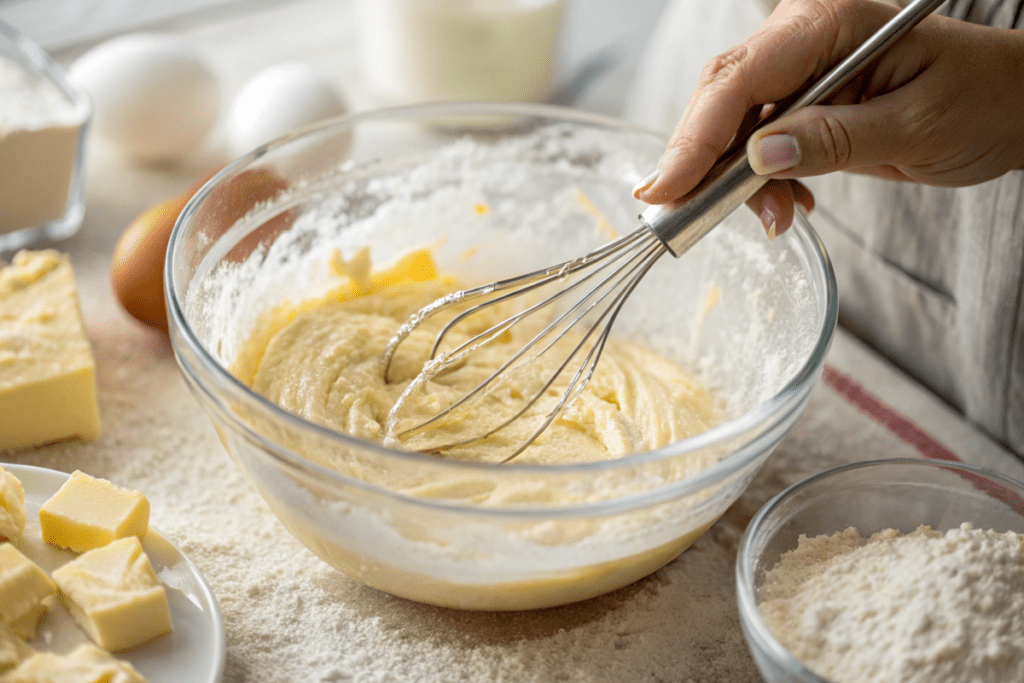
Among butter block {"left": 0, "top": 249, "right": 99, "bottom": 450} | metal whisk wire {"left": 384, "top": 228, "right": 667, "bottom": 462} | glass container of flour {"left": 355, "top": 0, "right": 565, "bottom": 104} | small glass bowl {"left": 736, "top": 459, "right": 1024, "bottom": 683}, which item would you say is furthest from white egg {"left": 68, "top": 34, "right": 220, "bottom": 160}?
small glass bowl {"left": 736, "top": 459, "right": 1024, "bottom": 683}

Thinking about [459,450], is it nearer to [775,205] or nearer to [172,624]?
[172,624]

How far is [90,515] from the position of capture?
812 mm

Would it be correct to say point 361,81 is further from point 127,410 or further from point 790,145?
point 790,145

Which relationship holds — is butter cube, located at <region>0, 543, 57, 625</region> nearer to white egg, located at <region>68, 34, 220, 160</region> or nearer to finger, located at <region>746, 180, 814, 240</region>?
finger, located at <region>746, 180, 814, 240</region>

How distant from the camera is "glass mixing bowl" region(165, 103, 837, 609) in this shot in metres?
0.71

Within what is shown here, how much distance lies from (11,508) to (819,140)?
796 mm

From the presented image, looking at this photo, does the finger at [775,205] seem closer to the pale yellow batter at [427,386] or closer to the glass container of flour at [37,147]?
the pale yellow batter at [427,386]

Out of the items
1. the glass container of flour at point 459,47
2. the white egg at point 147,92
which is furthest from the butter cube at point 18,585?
the glass container of flour at point 459,47

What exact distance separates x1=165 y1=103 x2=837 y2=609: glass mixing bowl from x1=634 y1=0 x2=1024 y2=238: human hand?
0.13 metres

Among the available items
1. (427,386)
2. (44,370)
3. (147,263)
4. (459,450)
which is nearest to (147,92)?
(147,263)

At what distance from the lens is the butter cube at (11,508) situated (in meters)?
0.80

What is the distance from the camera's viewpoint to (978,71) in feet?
2.94

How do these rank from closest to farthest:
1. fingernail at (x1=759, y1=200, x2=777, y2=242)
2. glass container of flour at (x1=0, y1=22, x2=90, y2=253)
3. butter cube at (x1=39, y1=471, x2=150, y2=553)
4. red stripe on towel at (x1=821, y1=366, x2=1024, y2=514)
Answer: butter cube at (x1=39, y1=471, x2=150, y2=553) < fingernail at (x1=759, y1=200, x2=777, y2=242) < red stripe on towel at (x1=821, y1=366, x2=1024, y2=514) < glass container of flour at (x1=0, y1=22, x2=90, y2=253)

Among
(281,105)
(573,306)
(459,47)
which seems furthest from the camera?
(459,47)
